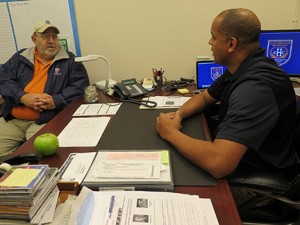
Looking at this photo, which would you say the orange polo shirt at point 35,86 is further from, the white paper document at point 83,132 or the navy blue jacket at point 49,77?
the white paper document at point 83,132

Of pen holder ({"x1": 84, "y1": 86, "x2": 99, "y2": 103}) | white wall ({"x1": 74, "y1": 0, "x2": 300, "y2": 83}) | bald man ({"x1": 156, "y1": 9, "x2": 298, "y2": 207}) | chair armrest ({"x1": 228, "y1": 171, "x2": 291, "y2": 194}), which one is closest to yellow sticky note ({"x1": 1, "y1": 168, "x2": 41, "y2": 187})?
bald man ({"x1": 156, "y1": 9, "x2": 298, "y2": 207})

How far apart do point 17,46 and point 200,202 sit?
2266 millimetres

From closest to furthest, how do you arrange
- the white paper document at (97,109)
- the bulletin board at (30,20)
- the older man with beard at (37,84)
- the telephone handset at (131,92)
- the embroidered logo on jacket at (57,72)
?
the white paper document at (97,109), the telephone handset at (131,92), the older man with beard at (37,84), the embroidered logo on jacket at (57,72), the bulletin board at (30,20)

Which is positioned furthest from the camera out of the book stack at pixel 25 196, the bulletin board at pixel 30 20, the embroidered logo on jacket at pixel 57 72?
the bulletin board at pixel 30 20

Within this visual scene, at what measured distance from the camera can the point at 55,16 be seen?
2297 millimetres

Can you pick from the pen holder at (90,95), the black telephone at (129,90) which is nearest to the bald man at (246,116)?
the black telephone at (129,90)

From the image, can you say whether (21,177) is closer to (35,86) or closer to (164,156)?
(164,156)

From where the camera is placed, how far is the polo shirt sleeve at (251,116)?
38.4 inches

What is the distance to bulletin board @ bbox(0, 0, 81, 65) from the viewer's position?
2.28m

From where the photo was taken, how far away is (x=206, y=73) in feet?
6.61

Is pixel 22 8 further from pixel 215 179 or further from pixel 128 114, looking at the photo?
pixel 215 179

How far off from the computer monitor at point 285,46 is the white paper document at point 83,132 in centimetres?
129

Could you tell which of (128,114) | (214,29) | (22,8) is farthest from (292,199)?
(22,8)

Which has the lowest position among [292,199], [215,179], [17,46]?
[292,199]
